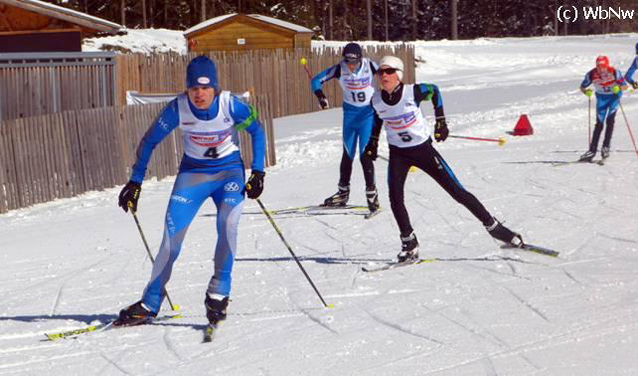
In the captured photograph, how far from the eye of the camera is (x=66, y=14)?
1986 centimetres

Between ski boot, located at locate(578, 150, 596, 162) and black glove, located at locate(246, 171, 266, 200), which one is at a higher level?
black glove, located at locate(246, 171, 266, 200)

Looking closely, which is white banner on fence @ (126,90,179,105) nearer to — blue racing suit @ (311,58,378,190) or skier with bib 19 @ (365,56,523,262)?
blue racing suit @ (311,58,378,190)

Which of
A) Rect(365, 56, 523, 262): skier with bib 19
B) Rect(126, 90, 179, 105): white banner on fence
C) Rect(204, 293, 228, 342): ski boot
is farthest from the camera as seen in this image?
Rect(126, 90, 179, 105): white banner on fence

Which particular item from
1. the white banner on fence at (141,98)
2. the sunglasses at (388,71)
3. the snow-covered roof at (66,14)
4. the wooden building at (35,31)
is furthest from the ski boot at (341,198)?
the wooden building at (35,31)

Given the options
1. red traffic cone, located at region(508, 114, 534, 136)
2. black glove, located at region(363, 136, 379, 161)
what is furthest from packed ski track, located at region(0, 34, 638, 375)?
red traffic cone, located at region(508, 114, 534, 136)

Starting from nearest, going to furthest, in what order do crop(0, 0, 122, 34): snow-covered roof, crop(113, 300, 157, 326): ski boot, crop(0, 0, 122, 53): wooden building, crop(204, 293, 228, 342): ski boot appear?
crop(204, 293, 228, 342): ski boot → crop(113, 300, 157, 326): ski boot → crop(0, 0, 122, 34): snow-covered roof → crop(0, 0, 122, 53): wooden building

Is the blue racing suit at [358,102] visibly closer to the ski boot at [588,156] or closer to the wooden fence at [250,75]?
the ski boot at [588,156]

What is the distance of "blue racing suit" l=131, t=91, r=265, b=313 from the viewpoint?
650 cm

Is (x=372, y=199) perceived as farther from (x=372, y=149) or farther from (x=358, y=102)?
(x=372, y=149)

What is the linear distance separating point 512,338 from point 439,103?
3.04 metres

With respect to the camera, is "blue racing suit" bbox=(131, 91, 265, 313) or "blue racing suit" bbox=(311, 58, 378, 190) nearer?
"blue racing suit" bbox=(131, 91, 265, 313)

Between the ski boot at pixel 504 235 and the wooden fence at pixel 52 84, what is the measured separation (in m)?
10.1

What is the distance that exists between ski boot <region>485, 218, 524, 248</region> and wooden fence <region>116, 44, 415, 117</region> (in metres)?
13.3

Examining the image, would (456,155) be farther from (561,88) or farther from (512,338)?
(561,88)
